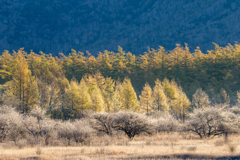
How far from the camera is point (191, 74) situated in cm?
8338

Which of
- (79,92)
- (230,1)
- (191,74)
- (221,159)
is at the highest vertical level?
(230,1)

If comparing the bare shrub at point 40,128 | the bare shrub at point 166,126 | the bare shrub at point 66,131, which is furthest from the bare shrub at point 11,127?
the bare shrub at point 166,126

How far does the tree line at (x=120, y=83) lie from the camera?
1742 inches

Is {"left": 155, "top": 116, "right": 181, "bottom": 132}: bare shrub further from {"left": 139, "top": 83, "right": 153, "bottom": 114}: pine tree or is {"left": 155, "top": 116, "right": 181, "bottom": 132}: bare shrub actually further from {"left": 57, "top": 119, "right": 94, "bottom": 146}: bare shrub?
{"left": 139, "top": 83, "right": 153, "bottom": 114}: pine tree

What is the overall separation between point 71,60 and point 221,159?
81370mm

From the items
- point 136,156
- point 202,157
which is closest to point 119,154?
point 136,156

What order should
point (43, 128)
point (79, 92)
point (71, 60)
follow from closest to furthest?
point (43, 128)
point (79, 92)
point (71, 60)

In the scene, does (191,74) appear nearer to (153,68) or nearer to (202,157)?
(153,68)

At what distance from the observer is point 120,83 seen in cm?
6788

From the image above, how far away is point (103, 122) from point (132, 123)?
277 cm

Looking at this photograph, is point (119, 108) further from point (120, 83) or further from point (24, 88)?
point (120, 83)

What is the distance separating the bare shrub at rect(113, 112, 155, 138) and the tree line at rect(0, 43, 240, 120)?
51.3 feet

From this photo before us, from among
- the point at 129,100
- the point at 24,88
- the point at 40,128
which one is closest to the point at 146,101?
the point at 129,100

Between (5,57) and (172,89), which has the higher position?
(5,57)
